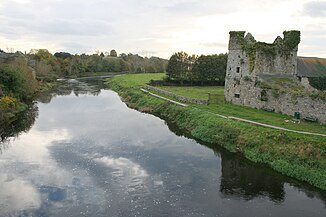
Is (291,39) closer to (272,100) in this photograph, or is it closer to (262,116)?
(272,100)

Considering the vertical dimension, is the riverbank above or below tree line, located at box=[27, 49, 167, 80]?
below

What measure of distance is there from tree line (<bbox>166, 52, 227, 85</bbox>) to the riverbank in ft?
112

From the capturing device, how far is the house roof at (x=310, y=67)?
1542 inches

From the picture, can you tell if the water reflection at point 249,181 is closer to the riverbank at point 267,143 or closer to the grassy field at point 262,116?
the riverbank at point 267,143

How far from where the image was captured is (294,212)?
53.3ft

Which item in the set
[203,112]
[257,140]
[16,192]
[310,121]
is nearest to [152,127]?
[203,112]

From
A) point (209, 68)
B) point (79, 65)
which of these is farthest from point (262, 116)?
point (79, 65)

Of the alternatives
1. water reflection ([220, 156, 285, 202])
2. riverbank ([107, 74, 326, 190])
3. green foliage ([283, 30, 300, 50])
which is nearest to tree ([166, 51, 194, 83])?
green foliage ([283, 30, 300, 50])

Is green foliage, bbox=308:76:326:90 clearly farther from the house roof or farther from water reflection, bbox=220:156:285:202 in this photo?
water reflection, bbox=220:156:285:202

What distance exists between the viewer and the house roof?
39.2 metres

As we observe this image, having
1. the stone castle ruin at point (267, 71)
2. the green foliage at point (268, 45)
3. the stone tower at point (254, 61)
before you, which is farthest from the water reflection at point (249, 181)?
the green foliage at point (268, 45)

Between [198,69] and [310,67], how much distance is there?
30.2 m

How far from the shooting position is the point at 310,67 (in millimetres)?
40125

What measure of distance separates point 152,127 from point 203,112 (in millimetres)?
Answer: 5481
